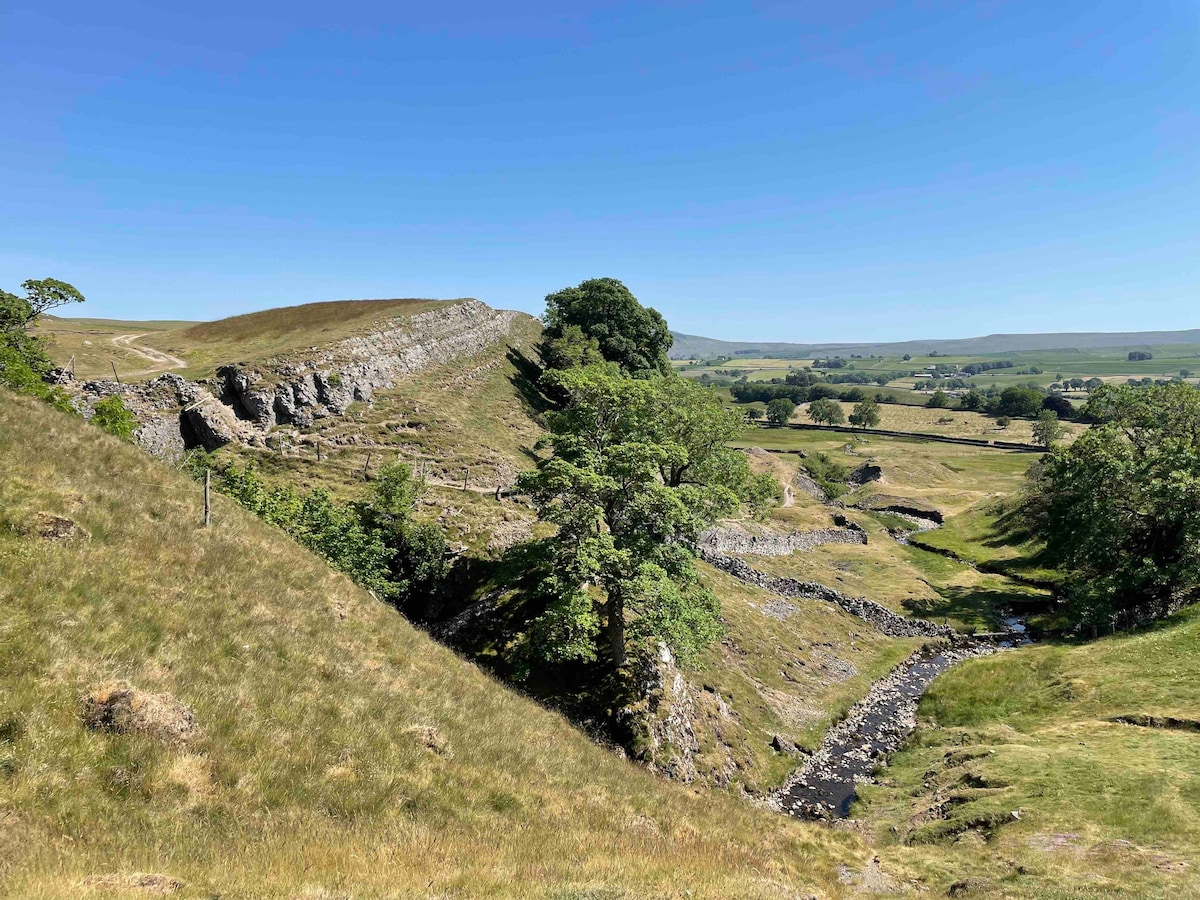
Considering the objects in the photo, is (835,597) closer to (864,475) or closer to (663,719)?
(663,719)

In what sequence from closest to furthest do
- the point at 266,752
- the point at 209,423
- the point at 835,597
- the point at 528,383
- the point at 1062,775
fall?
1. the point at 266,752
2. the point at 1062,775
3. the point at 209,423
4. the point at 835,597
5. the point at 528,383

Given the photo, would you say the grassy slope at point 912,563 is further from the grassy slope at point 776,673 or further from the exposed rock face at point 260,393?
the exposed rock face at point 260,393

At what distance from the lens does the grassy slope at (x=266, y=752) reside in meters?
10.4

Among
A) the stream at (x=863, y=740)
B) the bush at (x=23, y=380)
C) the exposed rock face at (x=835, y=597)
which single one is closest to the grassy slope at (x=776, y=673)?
the stream at (x=863, y=740)

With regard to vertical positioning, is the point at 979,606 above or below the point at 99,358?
below

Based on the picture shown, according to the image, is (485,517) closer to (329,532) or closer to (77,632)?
(329,532)

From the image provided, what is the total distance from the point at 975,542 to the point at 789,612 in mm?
53992

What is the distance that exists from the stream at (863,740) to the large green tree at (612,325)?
58.2m

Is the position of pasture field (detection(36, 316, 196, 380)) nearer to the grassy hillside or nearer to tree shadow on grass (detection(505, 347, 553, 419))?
the grassy hillside

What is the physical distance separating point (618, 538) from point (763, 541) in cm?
3931

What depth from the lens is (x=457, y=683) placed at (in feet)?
72.0

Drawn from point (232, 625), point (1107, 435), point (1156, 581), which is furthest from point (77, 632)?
point (1107, 435)

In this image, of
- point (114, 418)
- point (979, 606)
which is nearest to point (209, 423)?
point (114, 418)

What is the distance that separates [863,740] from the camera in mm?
36562
